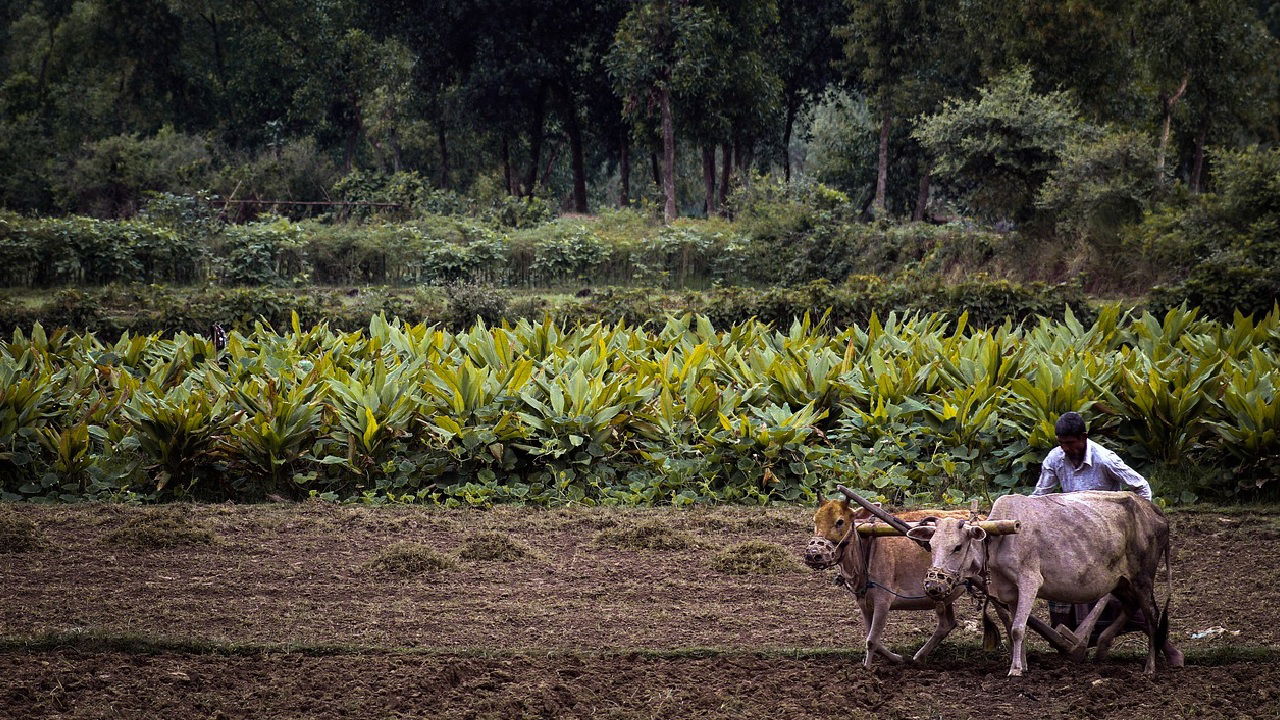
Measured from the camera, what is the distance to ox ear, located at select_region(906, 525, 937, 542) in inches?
174

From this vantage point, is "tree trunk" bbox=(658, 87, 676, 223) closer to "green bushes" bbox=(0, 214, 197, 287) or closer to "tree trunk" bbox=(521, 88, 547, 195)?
"tree trunk" bbox=(521, 88, 547, 195)

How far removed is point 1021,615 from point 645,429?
421 cm

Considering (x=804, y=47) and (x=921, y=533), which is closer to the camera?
(x=921, y=533)

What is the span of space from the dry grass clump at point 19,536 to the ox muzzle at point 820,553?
485 centimetres

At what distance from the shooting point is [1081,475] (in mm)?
5094

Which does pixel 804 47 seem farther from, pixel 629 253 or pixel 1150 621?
pixel 1150 621

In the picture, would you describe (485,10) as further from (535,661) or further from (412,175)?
(535,661)

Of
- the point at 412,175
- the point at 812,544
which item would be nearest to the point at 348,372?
the point at 812,544

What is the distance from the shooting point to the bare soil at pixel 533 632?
4.75 metres

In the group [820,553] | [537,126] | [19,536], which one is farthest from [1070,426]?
[537,126]

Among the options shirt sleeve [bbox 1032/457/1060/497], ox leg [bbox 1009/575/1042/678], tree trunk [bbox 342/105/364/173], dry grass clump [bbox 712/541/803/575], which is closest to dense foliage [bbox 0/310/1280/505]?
dry grass clump [bbox 712/541/803/575]

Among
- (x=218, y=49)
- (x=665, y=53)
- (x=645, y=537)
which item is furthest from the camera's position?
(x=218, y=49)

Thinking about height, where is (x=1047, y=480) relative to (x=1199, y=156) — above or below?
below

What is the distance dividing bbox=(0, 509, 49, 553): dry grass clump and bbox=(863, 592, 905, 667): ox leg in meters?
4.91
